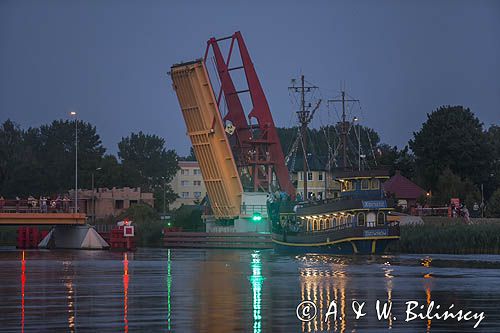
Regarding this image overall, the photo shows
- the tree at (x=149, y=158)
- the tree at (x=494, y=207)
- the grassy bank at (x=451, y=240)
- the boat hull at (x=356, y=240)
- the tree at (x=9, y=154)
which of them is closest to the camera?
the grassy bank at (x=451, y=240)

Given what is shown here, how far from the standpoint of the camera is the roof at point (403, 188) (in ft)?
270

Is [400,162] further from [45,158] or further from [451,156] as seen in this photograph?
[45,158]

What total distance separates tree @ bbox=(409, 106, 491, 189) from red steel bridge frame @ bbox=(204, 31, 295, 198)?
20479 millimetres

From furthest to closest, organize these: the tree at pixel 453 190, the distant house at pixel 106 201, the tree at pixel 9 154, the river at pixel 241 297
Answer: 1. the tree at pixel 9 154
2. the distant house at pixel 106 201
3. the tree at pixel 453 190
4. the river at pixel 241 297

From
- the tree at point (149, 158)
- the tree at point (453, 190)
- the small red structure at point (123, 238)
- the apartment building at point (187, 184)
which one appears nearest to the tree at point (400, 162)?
the tree at point (453, 190)

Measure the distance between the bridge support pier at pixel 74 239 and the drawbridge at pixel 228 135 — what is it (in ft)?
25.3

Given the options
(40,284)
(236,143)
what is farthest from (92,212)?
(40,284)

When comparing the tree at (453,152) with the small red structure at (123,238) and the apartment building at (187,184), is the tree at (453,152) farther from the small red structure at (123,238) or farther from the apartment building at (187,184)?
the apartment building at (187,184)

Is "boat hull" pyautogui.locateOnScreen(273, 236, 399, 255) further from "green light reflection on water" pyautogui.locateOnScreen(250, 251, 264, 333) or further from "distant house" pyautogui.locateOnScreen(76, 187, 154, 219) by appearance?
"distant house" pyautogui.locateOnScreen(76, 187, 154, 219)

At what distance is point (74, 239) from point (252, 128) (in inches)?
531

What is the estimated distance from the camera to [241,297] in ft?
75.6

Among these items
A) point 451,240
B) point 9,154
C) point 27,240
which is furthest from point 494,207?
point 9,154

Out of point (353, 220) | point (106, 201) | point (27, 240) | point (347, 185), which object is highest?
point (106, 201)

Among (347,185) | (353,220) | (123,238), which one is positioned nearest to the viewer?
(353,220)
